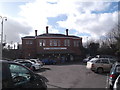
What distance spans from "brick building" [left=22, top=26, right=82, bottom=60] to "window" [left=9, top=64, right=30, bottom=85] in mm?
45251

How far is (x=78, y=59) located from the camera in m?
57.4

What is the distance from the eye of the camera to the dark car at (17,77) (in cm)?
491

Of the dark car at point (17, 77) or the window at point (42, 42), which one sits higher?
Answer: the window at point (42, 42)

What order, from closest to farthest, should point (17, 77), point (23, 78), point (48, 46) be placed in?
1. point (17, 77)
2. point (23, 78)
3. point (48, 46)

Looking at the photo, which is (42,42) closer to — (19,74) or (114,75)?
(114,75)

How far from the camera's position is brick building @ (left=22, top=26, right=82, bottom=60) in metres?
52.2

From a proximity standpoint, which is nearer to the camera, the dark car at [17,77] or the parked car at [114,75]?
the dark car at [17,77]

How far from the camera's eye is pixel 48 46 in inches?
2089

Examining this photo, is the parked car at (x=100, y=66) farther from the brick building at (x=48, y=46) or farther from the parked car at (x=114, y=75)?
the brick building at (x=48, y=46)

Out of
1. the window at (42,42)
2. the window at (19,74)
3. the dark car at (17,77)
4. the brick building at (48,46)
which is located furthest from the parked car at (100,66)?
the window at (42,42)

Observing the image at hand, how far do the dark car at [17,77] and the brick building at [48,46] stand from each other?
45.2 m

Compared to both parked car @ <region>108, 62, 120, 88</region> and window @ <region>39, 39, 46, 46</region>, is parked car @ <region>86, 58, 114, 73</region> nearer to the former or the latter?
parked car @ <region>108, 62, 120, 88</region>

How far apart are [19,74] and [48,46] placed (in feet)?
155

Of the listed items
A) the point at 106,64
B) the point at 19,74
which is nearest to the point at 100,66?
the point at 106,64
